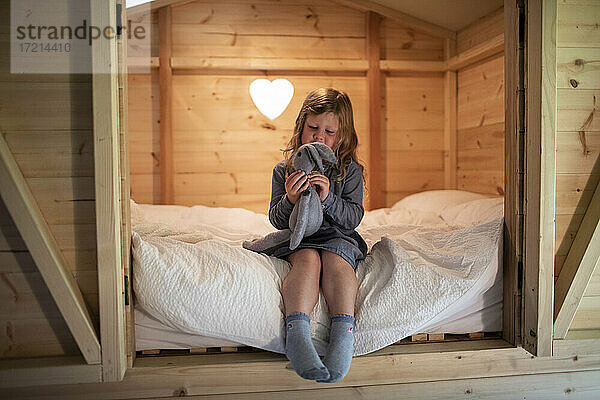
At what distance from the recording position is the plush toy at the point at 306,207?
67.9 inches

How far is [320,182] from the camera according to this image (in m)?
1.79

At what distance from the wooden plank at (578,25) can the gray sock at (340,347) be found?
1.02 metres

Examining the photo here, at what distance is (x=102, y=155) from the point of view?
152 centimetres

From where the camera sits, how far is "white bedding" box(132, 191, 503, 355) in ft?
5.36

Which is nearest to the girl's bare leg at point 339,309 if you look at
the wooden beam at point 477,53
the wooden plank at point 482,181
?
the wooden plank at point 482,181

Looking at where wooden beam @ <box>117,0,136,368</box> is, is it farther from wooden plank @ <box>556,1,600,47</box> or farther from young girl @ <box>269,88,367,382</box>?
wooden plank @ <box>556,1,600,47</box>

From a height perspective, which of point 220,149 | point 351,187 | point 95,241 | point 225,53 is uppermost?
point 225,53

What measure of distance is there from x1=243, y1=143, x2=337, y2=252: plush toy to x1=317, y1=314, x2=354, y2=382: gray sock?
0.26m

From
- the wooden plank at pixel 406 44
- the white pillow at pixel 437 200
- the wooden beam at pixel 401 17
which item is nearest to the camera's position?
the white pillow at pixel 437 200

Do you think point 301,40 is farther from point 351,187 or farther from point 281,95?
point 351,187

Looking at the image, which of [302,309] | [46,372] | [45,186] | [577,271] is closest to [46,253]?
[45,186]

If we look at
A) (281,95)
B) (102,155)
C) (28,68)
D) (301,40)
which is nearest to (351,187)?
(102,155)

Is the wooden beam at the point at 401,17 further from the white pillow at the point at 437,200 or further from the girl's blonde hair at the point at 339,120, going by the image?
the girl's blonde hair at the point at 339,120

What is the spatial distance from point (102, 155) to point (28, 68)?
0.95 feet
